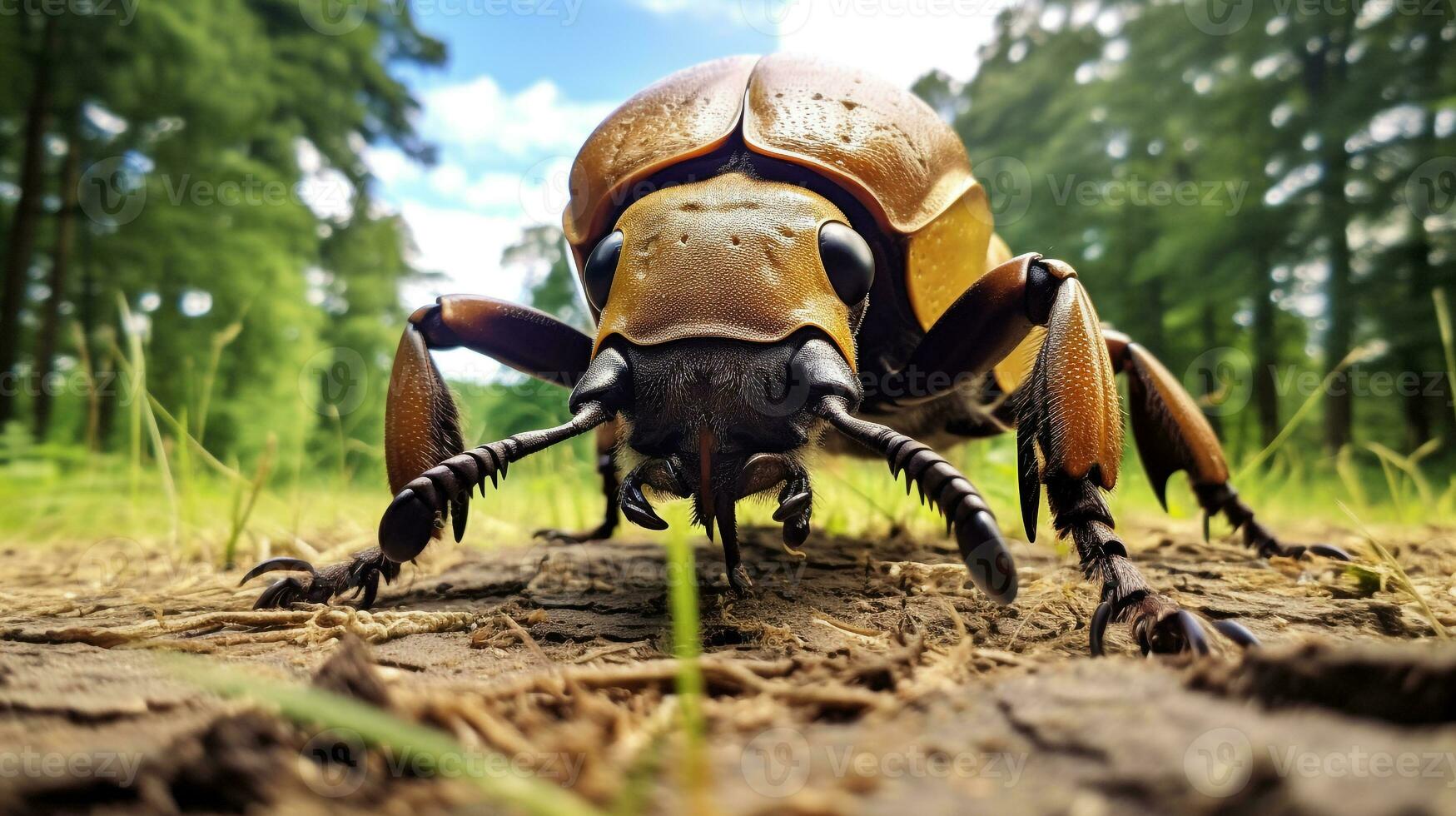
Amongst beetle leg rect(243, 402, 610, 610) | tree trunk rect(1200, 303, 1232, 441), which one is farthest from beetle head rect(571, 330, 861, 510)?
tree trunk rect(1200, 303, 1232, 441)

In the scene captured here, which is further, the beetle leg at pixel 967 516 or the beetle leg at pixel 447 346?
the beetle leg at pixel 447 346

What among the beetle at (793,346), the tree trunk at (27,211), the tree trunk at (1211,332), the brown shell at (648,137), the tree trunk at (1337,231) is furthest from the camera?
the tree trunk at (1211,332)

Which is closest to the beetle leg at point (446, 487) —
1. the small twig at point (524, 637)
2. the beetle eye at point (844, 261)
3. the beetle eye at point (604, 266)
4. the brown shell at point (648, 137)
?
the small twig at point (524, 637)

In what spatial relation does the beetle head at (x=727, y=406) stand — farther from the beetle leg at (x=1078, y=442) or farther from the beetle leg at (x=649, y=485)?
the beetle leg at (x=1078, y=442)

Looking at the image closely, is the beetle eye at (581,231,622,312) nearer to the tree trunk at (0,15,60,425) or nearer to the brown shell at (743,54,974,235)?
the brown shell at (743,54,974,235)

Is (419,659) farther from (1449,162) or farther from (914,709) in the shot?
(1449,162)

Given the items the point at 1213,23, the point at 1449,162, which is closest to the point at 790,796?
the point at 1449,162
